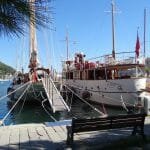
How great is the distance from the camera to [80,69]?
39.8 meters

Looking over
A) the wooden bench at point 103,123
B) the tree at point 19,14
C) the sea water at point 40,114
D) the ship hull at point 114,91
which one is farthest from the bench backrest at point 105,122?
the ship hull at point 114,91

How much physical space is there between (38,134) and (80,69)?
28284 mm

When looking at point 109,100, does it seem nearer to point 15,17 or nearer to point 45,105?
→ point 45,105

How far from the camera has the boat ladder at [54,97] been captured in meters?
24.4

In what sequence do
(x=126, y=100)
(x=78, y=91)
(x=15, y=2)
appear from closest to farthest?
(x=15, y=2), (x=126, y=100), (x=78, y=91)

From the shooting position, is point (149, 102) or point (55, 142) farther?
point (149, 102)

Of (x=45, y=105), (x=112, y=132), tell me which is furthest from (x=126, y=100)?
(x=112, y=132)

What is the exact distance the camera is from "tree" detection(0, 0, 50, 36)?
5.27 metres

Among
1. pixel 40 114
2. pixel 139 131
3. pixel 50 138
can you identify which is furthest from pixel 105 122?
pixel 40 114

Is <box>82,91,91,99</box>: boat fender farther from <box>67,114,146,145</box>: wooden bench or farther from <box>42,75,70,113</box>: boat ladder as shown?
<box>67,114,146,145</box>: wooden bench

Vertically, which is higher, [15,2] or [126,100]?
[15,2]

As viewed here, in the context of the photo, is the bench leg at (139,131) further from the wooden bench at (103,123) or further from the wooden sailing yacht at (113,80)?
the wooden sailing yacht at (113,80)

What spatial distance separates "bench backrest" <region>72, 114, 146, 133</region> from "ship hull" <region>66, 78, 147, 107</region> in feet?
62.5

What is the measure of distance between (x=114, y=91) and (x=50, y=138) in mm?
21805
